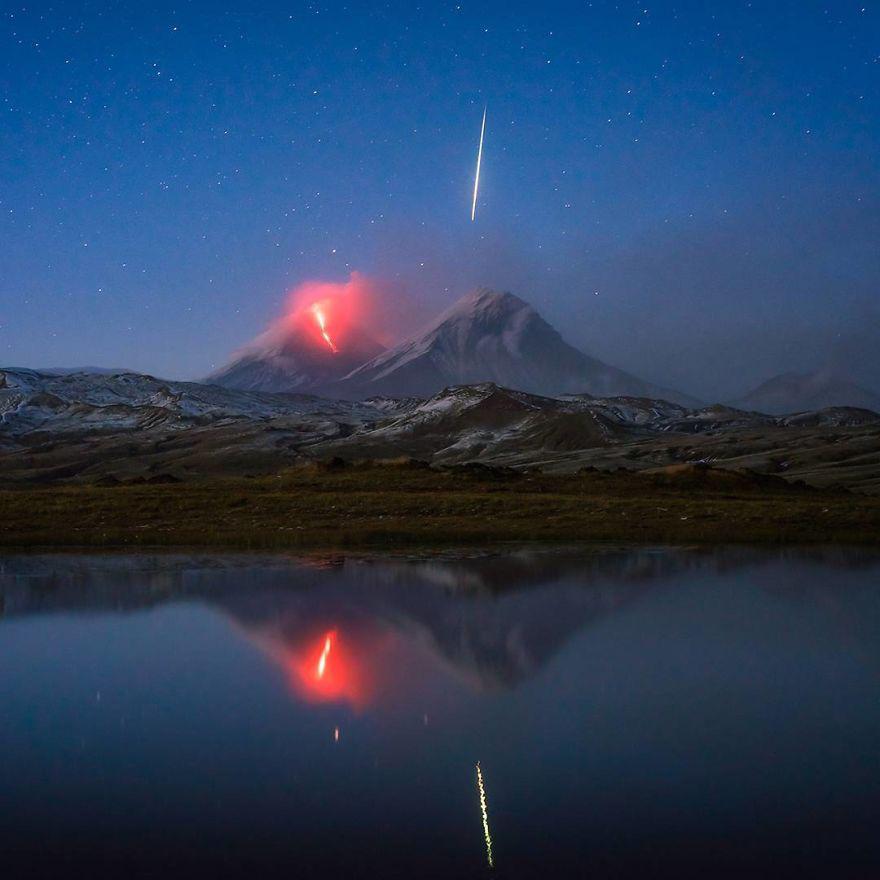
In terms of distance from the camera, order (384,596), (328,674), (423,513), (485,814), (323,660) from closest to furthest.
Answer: (485,814), (328,674), (323,660), (384,596), (423,513)

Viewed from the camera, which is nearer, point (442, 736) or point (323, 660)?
point (442, 736)

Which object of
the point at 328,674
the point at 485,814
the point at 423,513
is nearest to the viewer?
the point at 485,814

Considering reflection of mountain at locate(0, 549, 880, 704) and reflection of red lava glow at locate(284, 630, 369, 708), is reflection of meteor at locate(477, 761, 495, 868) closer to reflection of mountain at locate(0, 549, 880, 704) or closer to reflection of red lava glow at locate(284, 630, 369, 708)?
reflection of red lava glow at locate(284, 630, 369, 708)

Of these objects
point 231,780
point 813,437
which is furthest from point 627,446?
point 231,780

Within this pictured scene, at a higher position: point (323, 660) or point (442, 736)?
point (323, 660)

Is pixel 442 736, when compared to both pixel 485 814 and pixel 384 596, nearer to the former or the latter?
pixel 485 814

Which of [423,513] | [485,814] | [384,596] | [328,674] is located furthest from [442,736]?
[423,513]

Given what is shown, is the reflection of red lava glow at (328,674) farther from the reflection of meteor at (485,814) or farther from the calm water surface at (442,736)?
the reflection of meteor at (485,814)
